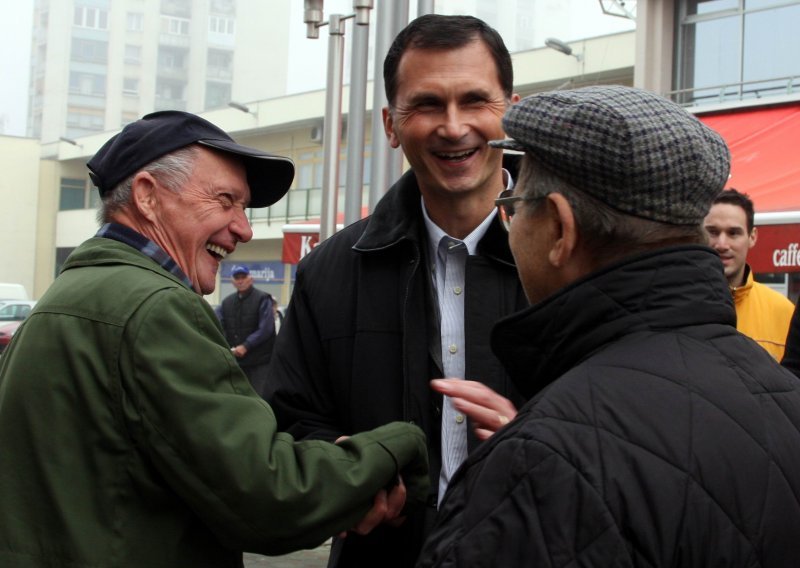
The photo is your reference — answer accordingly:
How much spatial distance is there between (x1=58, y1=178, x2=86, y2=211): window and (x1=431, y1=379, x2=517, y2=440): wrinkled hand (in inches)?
1906

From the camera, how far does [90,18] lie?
8656 centimetres

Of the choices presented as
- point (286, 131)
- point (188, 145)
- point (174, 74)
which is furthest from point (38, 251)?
point (188, 145)

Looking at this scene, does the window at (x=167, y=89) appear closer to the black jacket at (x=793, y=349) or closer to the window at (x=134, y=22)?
the window at (x=134, y=22)

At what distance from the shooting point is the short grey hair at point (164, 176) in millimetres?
2451

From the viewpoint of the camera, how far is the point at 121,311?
212 cm

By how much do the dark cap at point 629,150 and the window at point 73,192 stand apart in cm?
4890

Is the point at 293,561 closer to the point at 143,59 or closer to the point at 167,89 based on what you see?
the point at 167,89

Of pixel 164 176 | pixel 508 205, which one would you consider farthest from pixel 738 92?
pixel 508 205

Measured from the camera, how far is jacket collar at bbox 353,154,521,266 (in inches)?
104

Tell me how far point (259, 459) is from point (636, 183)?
3.20 ft

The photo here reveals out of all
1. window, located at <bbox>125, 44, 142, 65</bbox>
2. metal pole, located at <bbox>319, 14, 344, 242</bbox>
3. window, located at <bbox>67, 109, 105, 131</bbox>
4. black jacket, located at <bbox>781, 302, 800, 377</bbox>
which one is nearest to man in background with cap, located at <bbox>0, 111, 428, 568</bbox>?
black jacket, located at <bbox>781, 302, 800, 377</bbox>

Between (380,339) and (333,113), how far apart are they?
7225mm

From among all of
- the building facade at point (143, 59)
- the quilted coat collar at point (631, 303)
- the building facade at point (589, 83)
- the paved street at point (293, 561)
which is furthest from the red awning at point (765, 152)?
the building facade at point (143, 59)

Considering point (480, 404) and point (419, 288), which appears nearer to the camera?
point (480, 404)
